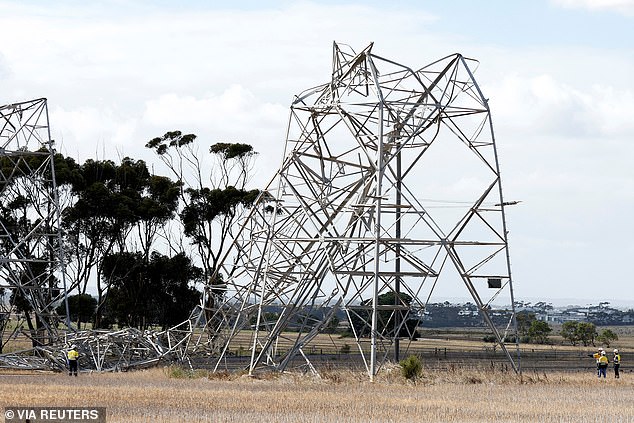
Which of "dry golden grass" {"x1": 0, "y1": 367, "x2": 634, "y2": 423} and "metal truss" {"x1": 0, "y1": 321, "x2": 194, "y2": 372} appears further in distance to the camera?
"metal truss" {"x1": 0, "y1": 321, "x2": 194, "y2": 372}

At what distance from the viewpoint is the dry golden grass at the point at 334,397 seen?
29734 mm

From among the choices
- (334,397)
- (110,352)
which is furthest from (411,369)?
(110,352)

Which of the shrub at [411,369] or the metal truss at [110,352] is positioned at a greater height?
the metal truss at [110,352]

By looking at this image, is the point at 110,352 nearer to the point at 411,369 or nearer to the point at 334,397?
the point at 411,369

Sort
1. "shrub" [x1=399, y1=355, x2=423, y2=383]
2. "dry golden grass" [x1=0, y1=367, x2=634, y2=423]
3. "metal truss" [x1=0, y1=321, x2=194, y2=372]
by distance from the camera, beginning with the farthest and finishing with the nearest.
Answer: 1. "metal truss" [x1=0, y1=321, x2=194, y2=372]
2. "shrub" [x1=399, y1=355, x2=423, y2=383]
3. "dry golden grass" [x1=0, y1=367, x2=634, y2=423]

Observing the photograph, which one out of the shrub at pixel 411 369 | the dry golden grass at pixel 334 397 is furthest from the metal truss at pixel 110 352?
the shrub at pixel 411 369

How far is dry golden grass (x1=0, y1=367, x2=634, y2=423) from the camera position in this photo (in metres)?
29.7

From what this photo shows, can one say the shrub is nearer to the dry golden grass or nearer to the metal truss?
the dry golden grass

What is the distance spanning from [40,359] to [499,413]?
1206 inches

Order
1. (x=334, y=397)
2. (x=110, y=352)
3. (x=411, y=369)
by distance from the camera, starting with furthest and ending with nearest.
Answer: (x=110, y=352), (x=411, y=369), (x=334, y=397)

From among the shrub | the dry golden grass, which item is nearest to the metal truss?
the dry golden grass

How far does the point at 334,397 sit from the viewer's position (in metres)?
36.2

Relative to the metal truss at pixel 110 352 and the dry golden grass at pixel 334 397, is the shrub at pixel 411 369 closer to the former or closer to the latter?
the dry golden grass at pixel 334 397

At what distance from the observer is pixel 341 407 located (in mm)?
32094
